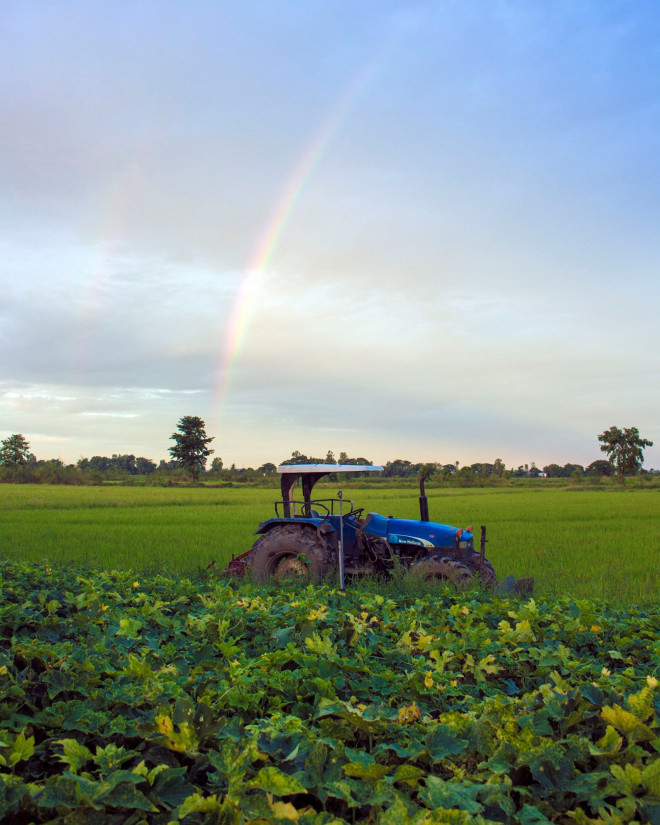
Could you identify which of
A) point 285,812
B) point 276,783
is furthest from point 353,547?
point 285,812

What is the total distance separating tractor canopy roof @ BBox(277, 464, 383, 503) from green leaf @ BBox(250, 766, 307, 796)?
246 inches

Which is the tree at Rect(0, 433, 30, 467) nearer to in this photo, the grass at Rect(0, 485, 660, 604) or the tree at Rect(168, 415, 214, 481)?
the tree at Rect(168, 415, 214, 481)

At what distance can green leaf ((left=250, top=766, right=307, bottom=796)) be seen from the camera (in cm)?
173

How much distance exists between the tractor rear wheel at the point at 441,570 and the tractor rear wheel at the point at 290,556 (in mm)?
1128

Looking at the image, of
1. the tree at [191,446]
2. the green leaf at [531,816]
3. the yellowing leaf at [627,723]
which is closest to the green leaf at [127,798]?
the green leaf at [531,816]

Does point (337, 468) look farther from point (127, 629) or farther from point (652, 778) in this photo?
point (652, 778)

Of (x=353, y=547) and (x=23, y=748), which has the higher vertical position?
(x=23, y=748)

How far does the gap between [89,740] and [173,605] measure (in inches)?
121

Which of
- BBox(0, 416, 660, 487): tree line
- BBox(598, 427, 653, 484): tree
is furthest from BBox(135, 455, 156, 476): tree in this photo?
BBox(598, 427, 653, 484): tree

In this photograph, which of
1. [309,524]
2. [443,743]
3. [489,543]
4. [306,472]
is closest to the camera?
[443,743]

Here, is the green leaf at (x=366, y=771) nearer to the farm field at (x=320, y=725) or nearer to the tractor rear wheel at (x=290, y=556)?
the farm field at (x=320, y=725)

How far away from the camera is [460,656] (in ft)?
12.5

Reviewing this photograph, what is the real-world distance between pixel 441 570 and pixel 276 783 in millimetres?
6031

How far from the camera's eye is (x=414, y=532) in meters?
8.31
